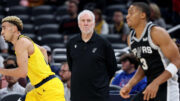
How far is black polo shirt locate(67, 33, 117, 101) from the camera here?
19.5 feet

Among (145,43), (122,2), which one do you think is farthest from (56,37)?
(145,43)

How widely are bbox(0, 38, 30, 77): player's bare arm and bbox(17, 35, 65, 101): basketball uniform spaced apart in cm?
16

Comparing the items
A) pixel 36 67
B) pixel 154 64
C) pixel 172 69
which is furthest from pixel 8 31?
Result: pixel 172 69

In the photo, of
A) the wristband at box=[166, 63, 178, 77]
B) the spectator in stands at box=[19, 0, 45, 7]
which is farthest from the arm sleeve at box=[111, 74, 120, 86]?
the spectator in stands at box=[19, 0, 45, 7]

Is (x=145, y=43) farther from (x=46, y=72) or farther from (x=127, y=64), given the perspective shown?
(x=127, y=64)

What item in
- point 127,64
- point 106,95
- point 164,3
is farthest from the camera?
point 164,3

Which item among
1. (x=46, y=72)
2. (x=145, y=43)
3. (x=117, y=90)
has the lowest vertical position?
(x=117, y=90)

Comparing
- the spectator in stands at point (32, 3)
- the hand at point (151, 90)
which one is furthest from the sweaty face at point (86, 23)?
the spectator in stands at point (32, 3)

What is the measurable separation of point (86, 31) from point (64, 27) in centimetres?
485

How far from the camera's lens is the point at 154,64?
16.6 ft

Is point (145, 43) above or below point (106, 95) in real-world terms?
above

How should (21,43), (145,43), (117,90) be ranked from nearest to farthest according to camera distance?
1. (145,43)
2. (21,43)
3. (117,90)

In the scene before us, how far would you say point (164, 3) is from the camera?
1228 cm

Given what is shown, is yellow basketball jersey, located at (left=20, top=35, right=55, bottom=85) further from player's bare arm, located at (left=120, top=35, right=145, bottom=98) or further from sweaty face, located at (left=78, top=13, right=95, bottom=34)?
player's bare arm, located at (left=120, top=35, right=145, bottom=98)
